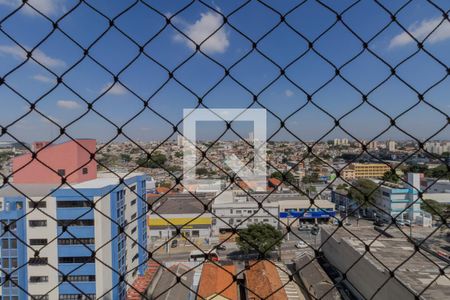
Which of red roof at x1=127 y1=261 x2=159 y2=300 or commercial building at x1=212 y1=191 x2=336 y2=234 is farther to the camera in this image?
commercial building at x1=212 y1=191 x2=336 y2=234

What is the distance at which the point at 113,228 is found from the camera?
5.24 metres

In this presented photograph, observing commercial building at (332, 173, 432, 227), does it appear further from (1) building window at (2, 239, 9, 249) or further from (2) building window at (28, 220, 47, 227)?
(1) building window at (2, 239, 9, 249)

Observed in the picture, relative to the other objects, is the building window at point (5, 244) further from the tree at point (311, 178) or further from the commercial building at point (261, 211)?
the tree at point (311, 178)

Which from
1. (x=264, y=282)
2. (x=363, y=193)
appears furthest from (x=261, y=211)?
(x=363, y=193)

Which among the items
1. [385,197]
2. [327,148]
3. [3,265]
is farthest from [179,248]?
[327,148]

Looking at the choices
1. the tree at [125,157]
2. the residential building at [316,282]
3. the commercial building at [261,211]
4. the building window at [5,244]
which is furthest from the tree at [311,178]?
the tree at [125,157]

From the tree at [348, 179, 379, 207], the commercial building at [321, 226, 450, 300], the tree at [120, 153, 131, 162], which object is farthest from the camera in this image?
the commercial building at [321, 226, 450, 300]

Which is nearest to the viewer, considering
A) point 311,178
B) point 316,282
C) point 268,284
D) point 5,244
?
point 5,244

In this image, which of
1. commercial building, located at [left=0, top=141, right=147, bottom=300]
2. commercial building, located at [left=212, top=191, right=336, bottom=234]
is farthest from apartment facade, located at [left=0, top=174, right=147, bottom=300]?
commercial building, located at [left=212, top=191, right=336, bottom=234]

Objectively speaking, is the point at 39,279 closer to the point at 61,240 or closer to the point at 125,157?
the point at 61,240

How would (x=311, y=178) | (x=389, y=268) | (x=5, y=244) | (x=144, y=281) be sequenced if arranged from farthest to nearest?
(x=311, y=178), (x=144, y=281), (x=5, y=244), (x=389, y=268)

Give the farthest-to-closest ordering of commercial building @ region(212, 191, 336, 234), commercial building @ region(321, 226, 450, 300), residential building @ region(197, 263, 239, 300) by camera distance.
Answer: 1. commercial building @ region(212, 191, 336, 234)
2. residential building @ region(197, 263, 239, 300)
3. commercial building @ region(321, 226, 450, 300)

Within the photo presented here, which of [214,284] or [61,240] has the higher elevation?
[61,240]

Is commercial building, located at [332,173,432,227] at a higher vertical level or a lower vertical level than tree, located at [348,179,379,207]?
lower
